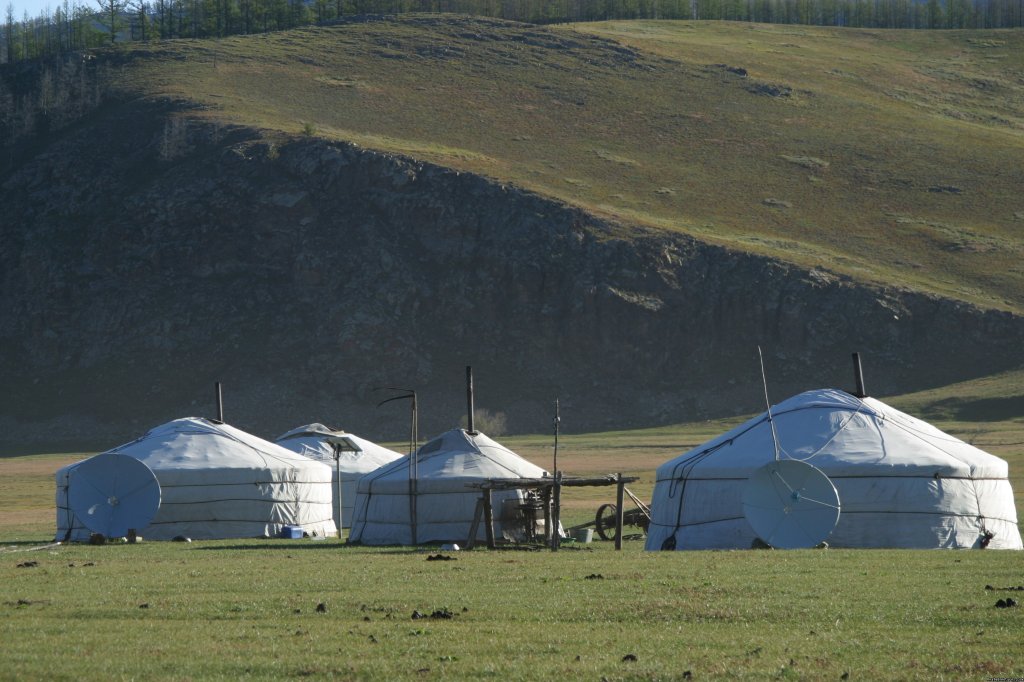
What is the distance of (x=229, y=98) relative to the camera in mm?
118688

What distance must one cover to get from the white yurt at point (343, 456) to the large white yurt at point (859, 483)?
14350mm

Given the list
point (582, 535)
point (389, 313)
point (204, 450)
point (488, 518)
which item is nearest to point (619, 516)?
point (488, 518)

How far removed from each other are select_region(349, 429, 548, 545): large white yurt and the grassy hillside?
65.9 meters

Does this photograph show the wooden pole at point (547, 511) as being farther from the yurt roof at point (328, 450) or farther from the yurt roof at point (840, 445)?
the yurt roof at point (328, 450)

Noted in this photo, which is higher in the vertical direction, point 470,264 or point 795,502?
point 795,502

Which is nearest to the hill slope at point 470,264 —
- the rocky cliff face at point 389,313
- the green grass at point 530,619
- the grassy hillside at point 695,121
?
the rocky cliff face at point 389,313

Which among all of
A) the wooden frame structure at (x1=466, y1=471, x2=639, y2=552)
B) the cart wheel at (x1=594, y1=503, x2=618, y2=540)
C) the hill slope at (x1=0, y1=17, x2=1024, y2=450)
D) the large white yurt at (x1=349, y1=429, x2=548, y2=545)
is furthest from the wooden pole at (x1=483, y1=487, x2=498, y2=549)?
the hill slope at (x1=0, y1=17, x2=1024, y2=450)

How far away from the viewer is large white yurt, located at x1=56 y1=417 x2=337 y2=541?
33375mm

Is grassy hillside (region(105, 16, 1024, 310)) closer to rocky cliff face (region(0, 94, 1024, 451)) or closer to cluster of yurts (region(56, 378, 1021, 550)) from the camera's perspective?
rocky cliff face (region(0, 94, 1024, 451))

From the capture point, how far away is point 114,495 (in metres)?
32.0

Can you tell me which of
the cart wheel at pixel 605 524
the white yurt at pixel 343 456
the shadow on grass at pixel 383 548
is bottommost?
the white yurt at pixel 343 456

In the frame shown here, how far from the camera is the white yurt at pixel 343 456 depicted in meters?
→ 40.7

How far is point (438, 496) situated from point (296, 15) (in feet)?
464

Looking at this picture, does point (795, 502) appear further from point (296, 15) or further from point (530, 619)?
point (296, 15)
